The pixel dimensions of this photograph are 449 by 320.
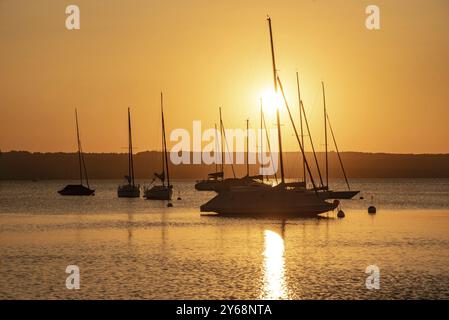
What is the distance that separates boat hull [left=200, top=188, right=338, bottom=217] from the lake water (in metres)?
1.33

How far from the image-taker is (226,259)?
4144 cm

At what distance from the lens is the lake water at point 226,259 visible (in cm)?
3047

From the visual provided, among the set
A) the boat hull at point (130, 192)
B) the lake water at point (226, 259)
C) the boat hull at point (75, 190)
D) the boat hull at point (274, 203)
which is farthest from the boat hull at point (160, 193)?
the boat hull at point (274, 203)

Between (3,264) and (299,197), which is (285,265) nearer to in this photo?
(3,264)

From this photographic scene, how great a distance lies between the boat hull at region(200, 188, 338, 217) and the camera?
64.1 metres

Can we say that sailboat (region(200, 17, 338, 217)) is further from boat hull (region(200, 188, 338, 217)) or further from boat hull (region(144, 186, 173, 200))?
boat hull (region(144, 186, 173, 200))

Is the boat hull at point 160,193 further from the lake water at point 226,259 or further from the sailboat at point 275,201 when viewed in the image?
the sailboat at point 275,201

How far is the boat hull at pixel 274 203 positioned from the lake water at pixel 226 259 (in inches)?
52.2

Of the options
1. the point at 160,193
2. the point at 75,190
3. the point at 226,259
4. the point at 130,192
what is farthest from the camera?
the point at 75,190

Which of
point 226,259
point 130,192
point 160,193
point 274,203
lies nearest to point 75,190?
point 130,192

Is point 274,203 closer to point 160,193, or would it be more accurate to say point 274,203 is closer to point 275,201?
point 275,201

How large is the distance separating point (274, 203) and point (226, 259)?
23.5 m

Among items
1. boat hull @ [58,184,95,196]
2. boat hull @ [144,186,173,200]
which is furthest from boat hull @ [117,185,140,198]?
boat hull @ [58,184,95,196]
